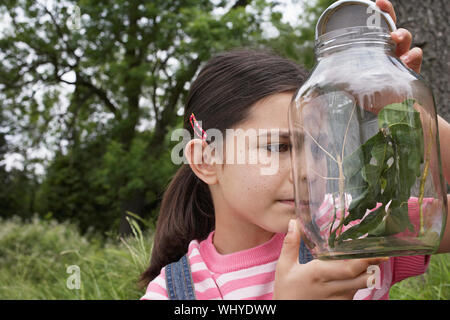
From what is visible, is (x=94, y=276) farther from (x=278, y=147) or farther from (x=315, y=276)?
(x=315, y=276)

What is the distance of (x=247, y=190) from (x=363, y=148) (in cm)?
56

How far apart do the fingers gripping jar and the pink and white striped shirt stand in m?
0.54

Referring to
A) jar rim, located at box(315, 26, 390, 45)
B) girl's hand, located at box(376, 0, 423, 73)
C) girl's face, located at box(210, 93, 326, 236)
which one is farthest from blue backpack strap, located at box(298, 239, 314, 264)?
jar rim, located at box(315, 26, 390, 45)

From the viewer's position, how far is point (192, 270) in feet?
5.08

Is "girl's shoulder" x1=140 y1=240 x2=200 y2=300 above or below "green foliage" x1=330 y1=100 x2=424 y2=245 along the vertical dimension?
below

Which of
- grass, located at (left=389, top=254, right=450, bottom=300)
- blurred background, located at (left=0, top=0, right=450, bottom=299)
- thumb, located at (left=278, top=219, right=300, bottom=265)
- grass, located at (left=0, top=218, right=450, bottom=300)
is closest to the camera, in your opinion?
thumb, located at (left=278, top=219, right=300, bottom=265)

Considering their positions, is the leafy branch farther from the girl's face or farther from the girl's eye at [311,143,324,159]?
the girl's face

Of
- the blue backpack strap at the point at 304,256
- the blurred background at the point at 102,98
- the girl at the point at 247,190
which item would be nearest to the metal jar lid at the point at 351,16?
the girl at the point at 247,190

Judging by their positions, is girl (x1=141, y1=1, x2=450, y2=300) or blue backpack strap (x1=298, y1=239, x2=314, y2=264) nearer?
girl (x1=141, y1=1, x2=450, y2=300)

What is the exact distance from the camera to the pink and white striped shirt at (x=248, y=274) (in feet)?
4.71

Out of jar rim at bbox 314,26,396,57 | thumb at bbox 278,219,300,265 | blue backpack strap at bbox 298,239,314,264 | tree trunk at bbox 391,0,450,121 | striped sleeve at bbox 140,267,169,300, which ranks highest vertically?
tree trunk at bbox 391,0,450,121

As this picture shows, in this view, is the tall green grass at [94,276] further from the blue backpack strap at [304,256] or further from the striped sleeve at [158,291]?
the blue backpack strap at [304,256]

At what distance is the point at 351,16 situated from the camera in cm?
97

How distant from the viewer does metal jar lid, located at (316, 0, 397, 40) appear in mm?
Result: 956
